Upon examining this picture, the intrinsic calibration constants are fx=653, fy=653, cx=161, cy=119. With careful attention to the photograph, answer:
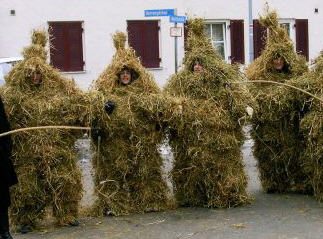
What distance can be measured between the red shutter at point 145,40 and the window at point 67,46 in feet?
5.10

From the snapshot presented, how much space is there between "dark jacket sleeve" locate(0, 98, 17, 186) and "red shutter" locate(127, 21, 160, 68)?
500 inches

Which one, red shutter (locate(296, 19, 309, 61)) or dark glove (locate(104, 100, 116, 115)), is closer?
dark glove (locate(104, 100, 116, 115))

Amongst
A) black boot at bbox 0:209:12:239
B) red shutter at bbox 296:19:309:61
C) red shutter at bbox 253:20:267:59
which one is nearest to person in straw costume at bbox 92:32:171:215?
black boot at bbox 0:209:12:239

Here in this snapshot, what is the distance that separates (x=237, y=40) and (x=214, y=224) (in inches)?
572

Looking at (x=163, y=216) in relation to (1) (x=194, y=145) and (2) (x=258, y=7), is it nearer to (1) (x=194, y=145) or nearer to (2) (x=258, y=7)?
(1) (x=194, y=145)

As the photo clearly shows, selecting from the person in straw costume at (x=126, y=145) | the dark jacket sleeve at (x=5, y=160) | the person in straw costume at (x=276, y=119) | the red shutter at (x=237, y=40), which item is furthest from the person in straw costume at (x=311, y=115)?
the red shutter at (x=237, y=40)

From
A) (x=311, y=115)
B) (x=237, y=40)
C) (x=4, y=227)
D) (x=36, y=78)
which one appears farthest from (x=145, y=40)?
(x=4, y=227)

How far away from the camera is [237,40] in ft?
70.0

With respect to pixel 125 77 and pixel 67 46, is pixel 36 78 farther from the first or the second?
pixel 67 46

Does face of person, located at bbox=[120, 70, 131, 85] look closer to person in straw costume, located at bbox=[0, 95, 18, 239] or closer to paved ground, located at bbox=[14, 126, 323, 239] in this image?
paved ground, located at bbox=[14, 126, 323, 239]

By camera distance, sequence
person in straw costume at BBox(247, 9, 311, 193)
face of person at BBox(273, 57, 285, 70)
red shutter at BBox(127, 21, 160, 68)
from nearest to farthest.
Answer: person in straw costume at BBox(247, 9, 311, 193)
face of person at BBox(273, 57, 285, 70)
red shutter at BBox(127, 21, 160, 68)

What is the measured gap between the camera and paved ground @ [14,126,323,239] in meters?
7.00

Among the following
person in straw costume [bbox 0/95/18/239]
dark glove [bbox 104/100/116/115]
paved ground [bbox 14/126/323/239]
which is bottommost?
paved ground [bbox 14/126/323/239]

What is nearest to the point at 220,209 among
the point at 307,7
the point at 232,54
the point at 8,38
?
the point at 8,38
